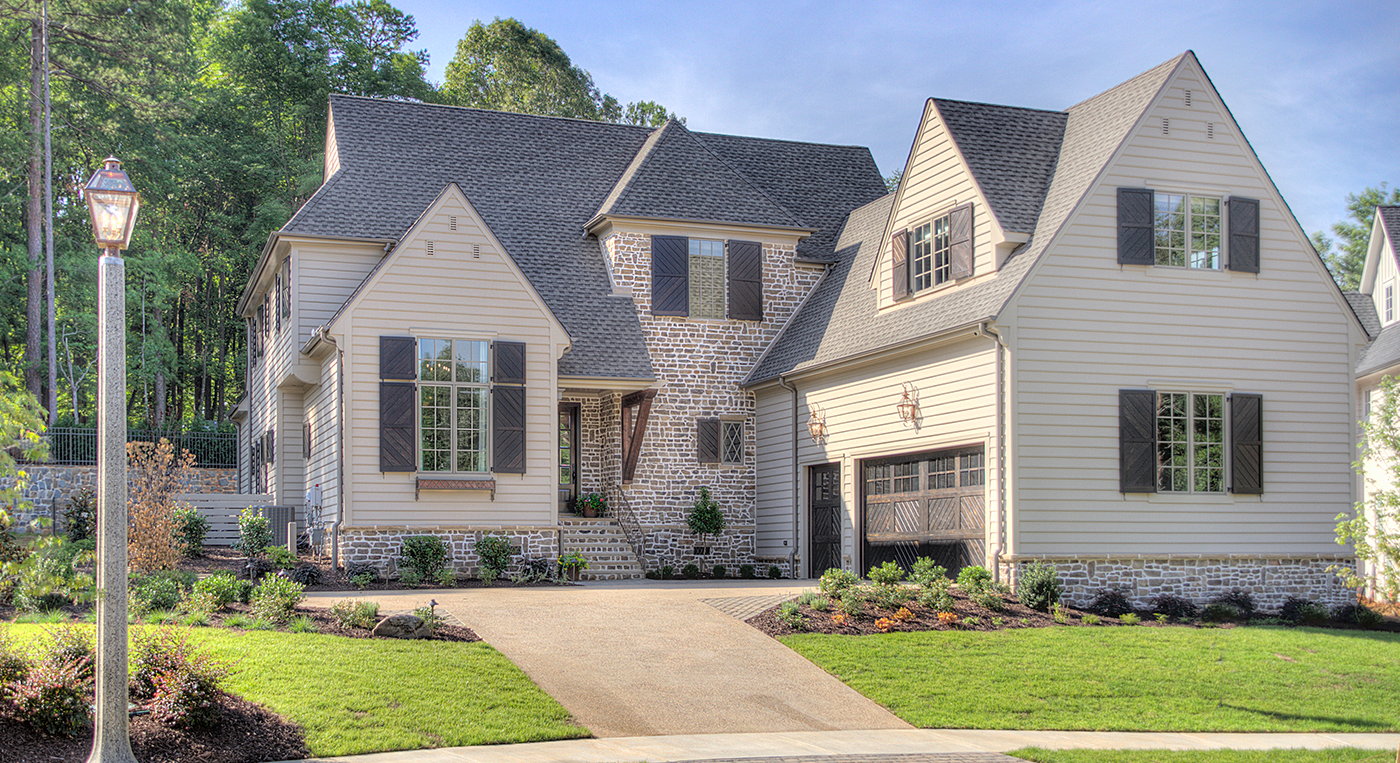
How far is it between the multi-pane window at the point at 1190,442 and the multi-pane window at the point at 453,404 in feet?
34.0

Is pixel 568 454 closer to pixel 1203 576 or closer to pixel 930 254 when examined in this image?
pixel 930 254

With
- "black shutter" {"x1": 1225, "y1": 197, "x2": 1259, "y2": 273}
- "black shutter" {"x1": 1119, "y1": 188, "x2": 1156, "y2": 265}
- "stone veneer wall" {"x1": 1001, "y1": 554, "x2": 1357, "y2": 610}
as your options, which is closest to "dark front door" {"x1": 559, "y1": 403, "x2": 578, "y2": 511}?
"stone veneer wall" {"x1": 1001, "y1": 554, "x2": 1357, "y2": 610}

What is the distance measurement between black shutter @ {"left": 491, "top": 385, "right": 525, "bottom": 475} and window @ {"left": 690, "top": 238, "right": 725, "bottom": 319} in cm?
532

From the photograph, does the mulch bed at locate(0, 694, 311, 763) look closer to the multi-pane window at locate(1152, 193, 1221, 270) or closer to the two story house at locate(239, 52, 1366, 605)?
the two story house at locate(239, 52, 1366, 605)

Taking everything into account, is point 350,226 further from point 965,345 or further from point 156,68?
point 156,68

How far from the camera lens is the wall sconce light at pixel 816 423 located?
22984mm

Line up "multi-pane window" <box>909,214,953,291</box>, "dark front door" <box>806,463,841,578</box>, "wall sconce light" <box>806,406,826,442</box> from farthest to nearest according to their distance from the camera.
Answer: "wall sconce light" <box>806,406,826,442</box>
"dark front door" <box>806,463,841,578</box>
"multi-pane window" <box>909,214,953,291</box>

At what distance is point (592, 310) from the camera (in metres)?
24.7

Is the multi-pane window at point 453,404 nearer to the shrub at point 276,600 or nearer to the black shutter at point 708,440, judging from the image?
the black shutter at point 708,440

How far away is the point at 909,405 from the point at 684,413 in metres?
6.12

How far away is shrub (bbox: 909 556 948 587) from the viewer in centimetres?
1739

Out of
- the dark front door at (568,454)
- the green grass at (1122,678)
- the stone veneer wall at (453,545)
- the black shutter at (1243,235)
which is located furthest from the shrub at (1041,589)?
the dark front door at (568,454)

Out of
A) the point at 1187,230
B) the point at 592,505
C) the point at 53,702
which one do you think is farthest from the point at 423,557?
the point at 1187,230

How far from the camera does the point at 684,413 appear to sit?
25156 millimetres
